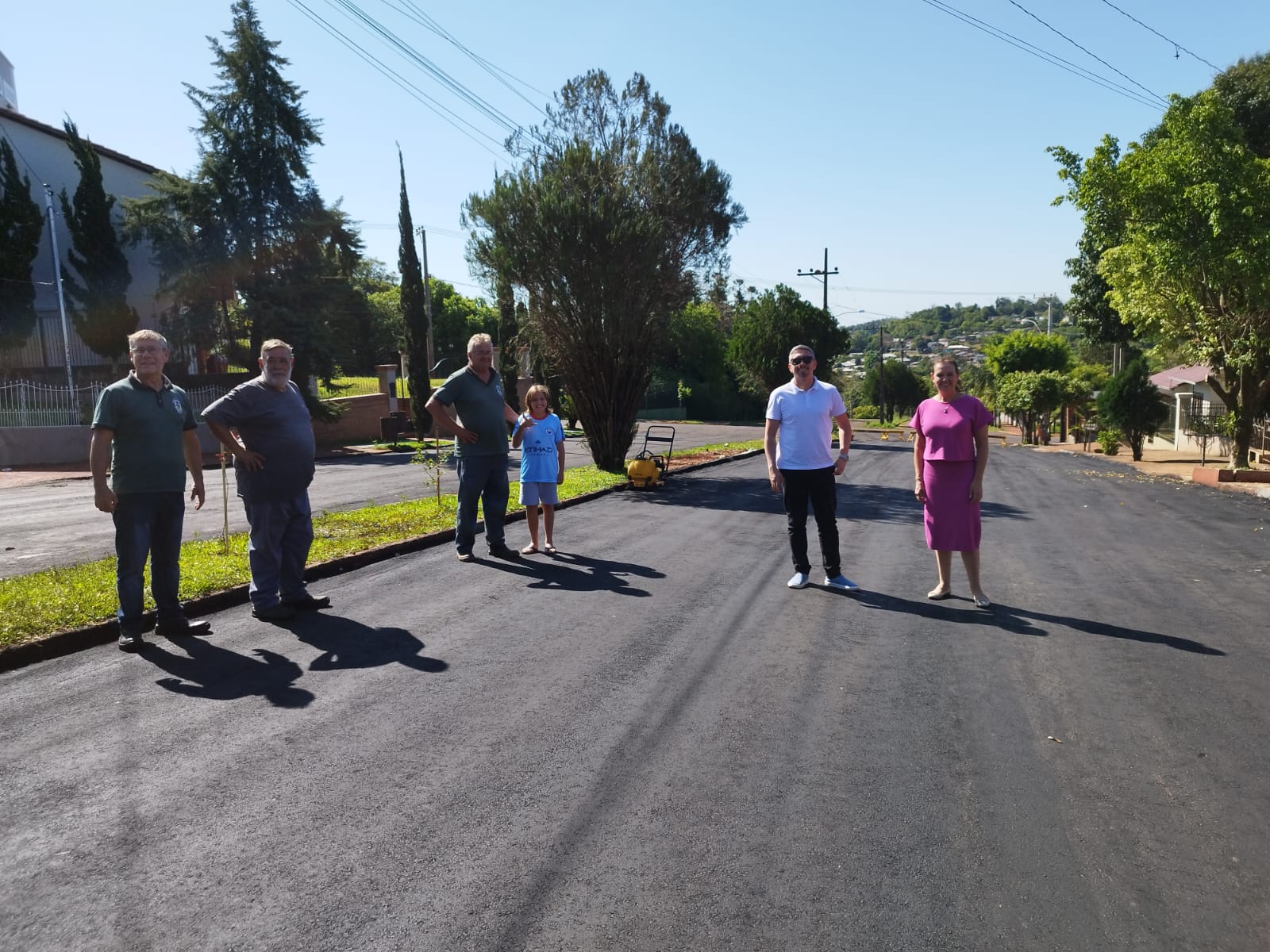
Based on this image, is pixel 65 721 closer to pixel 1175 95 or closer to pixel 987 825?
pixel 987 825

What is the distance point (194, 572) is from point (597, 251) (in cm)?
1118

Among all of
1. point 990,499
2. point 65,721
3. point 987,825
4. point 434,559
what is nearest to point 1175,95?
point 990,499

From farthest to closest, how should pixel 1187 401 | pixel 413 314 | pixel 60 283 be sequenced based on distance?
pixel 1187 401, pixel 413 314, pixel 60 283

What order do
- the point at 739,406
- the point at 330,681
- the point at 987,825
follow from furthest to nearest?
the point at 739,406
the point at 330,681
the point at 987,825

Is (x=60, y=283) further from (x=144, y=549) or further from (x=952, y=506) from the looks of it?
(x=952, y=506)

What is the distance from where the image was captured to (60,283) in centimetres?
2631

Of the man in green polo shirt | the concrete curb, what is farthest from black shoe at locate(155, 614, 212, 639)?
the concrete curb

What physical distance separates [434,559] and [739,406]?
5093 centimetres

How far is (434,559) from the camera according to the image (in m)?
9.00

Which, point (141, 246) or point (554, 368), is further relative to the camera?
point (141, 246)

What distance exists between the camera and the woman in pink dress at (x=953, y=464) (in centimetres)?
683

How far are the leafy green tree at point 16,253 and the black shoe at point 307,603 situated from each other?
81.0 feet

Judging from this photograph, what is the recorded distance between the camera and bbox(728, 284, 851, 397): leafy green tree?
4800 cm

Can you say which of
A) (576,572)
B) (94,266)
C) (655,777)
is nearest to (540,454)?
(576,572)
